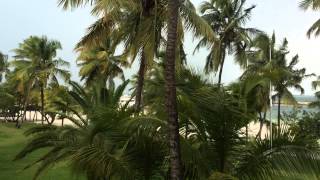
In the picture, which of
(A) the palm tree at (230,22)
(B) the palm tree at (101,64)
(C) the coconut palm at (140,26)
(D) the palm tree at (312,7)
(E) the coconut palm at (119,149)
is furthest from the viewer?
(B) the palm tree at (101,64)

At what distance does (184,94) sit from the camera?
902 cm

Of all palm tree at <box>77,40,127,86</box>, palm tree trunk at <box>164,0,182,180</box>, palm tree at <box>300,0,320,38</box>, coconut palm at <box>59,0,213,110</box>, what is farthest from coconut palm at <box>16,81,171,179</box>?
palm tree at <box>77,40,127,86</box>

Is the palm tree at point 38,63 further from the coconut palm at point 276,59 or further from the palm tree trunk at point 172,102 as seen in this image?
the palm tree trunk at point 172,102

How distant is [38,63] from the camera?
1834 inches

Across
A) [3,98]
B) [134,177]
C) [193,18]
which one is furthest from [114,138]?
[3,98]

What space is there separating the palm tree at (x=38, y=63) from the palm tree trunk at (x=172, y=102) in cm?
3704

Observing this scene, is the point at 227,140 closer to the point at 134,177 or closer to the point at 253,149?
the point at 253,149

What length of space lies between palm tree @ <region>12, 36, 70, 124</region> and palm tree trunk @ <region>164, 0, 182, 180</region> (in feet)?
122

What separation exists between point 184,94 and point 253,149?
156 centimetres

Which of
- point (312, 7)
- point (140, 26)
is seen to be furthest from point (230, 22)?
point (140, 26)

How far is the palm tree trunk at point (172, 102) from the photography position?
27.1 ft

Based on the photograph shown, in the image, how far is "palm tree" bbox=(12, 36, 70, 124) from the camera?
4528cm

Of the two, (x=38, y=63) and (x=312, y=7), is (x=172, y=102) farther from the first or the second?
(x=38, y=63)

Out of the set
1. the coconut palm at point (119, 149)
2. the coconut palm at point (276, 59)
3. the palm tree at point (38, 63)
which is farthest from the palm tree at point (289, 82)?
the coconut palm at point (119, 149)
